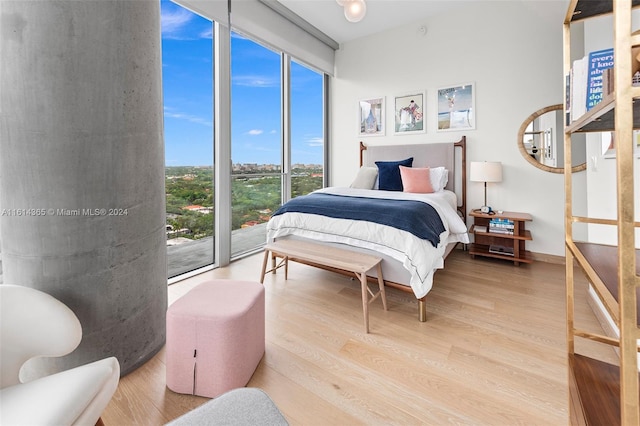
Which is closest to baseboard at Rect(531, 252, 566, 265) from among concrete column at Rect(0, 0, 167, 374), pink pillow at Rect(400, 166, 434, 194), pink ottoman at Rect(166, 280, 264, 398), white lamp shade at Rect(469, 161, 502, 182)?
white lamp shade at Rect(469, 161, 502, 182)

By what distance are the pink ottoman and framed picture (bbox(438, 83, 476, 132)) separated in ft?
11.7

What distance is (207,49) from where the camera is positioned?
10.4ft

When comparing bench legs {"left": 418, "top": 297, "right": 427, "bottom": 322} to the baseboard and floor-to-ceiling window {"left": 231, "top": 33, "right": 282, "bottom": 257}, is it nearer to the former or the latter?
the baseboard

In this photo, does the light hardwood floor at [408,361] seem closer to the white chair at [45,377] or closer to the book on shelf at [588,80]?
the white chair at [45,377]

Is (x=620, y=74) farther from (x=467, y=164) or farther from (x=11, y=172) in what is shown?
(x=467, y=164)

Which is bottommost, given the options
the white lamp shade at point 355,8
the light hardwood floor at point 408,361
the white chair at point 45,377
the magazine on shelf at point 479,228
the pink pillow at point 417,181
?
the light hardwood floor at point 408,361

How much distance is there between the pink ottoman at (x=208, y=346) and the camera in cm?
137

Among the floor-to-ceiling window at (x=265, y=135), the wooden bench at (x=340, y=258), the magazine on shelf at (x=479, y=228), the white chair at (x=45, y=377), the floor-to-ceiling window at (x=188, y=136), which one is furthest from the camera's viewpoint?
the floor-to-ceiling window at (x=265, y=135)

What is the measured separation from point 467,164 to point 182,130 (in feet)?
11.4

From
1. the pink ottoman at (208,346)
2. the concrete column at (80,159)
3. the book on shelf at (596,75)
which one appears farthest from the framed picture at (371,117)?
the pink ottoman at (208,346)

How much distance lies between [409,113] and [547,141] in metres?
1.69

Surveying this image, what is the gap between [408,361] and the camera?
5.48 ft

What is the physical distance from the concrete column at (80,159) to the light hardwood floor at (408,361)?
0.50m

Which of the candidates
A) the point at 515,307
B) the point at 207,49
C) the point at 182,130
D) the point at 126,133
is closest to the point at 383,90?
the point at 207,49
